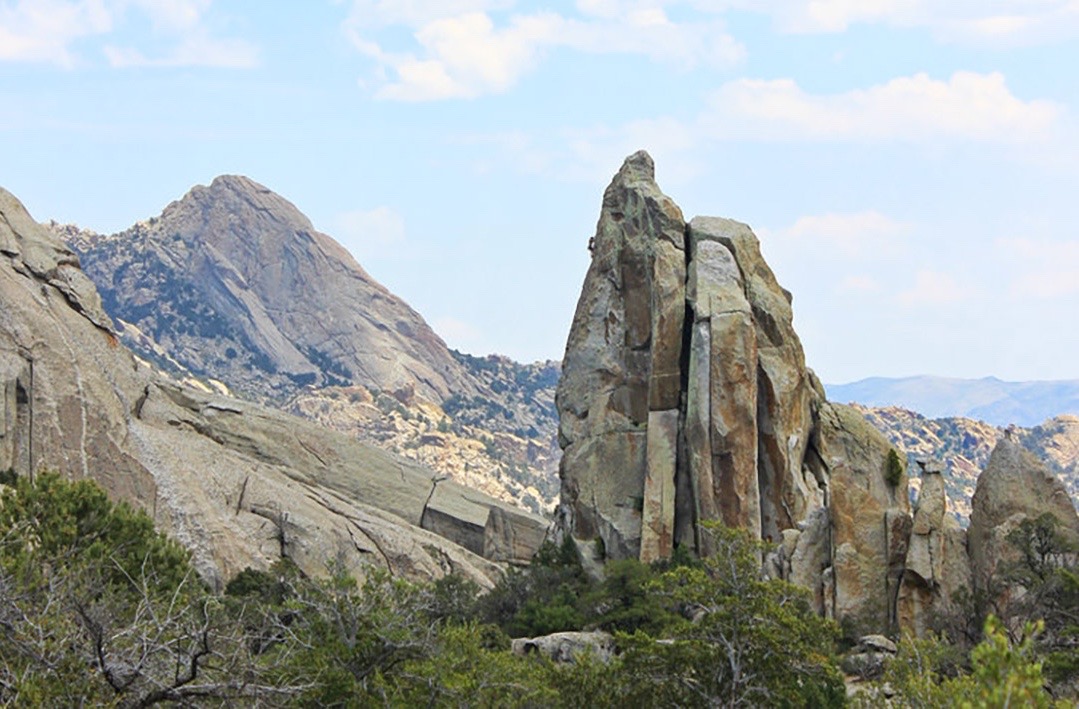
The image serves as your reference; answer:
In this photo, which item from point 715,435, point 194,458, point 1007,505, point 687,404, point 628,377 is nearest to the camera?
point 1007,505

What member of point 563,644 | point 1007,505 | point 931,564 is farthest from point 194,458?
point 1007,505

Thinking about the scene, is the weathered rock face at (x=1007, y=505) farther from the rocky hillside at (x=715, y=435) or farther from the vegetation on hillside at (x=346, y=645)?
the vegetation on hillside at (x=346, y=645)

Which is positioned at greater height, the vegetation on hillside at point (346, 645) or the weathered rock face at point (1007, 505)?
the weathered rock face at point (1007, 505)

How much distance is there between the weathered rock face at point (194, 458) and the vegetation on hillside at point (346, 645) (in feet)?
36.5

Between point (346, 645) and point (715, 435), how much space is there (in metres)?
30.5

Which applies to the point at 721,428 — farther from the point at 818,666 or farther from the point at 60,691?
the point at 60,691

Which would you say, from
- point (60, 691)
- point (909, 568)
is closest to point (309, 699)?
point (60, 691)

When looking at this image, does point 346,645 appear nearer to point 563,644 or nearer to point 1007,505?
point 563,644

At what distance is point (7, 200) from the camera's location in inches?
2446

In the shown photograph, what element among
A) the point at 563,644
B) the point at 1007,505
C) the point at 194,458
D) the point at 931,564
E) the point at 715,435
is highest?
the point at 715,435

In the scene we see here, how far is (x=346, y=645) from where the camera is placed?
98.3 feet

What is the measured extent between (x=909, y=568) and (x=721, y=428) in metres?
11.9

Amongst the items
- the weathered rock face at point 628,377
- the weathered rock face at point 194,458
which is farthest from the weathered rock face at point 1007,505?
the weathered rock face at point 194,458

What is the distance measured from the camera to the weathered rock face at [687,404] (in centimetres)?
5834
